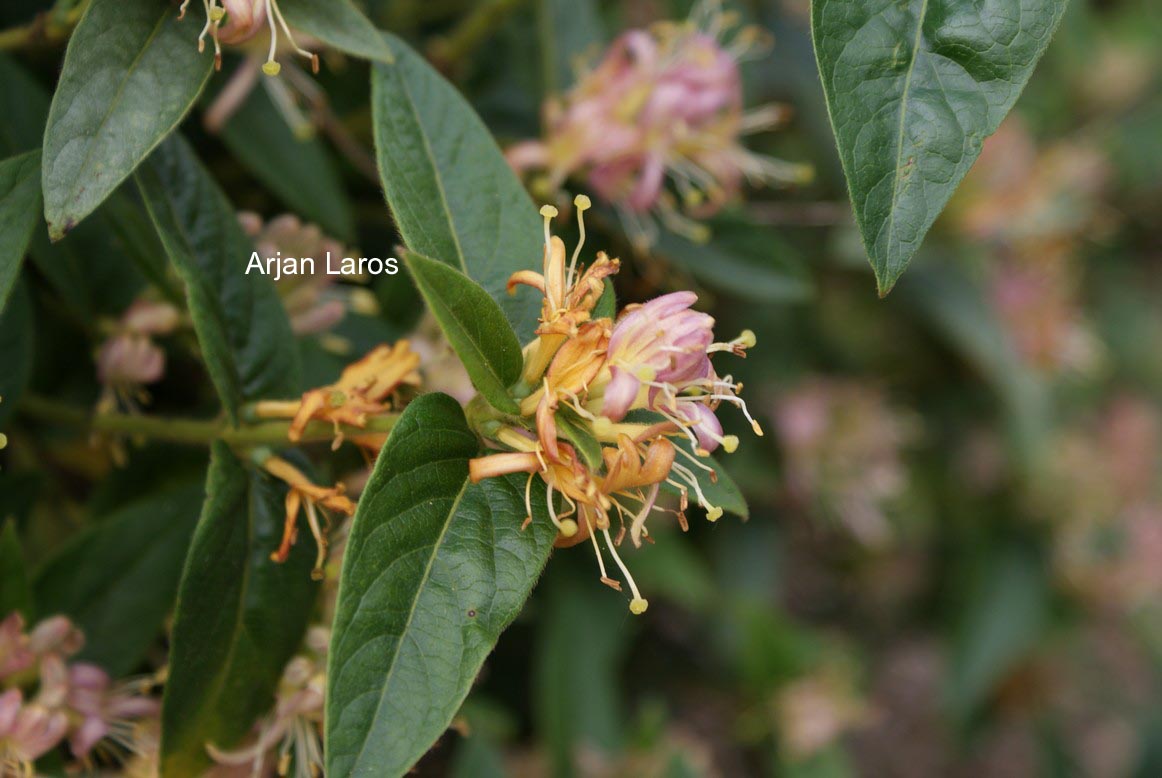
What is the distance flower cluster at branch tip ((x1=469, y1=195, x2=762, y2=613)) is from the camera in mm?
589

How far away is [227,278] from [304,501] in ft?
0.56

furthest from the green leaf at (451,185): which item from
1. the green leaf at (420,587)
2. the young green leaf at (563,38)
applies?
the young green leaf at (563,38)

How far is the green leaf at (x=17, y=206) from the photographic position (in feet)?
2.04

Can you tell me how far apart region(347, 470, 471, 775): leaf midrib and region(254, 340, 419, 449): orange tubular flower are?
87mm

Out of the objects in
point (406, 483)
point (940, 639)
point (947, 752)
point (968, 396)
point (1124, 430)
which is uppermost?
point (406, 483)

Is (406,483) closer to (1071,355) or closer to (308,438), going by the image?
(308,438)

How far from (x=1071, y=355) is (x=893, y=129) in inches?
62.3

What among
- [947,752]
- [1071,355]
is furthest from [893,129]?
[947,752]

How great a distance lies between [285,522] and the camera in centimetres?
73

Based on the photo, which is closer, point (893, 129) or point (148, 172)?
point (893, 129)

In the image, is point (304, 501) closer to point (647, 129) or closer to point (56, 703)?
point (56, 703)

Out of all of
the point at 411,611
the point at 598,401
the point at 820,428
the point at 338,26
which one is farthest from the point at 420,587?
the point at 820,428

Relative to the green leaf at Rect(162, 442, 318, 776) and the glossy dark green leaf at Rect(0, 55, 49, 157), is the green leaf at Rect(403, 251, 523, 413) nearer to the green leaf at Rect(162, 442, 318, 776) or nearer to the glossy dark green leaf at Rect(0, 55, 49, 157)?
the green leaf at Rect(162, 442, 318, 776)

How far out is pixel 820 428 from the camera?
184 centimetres
